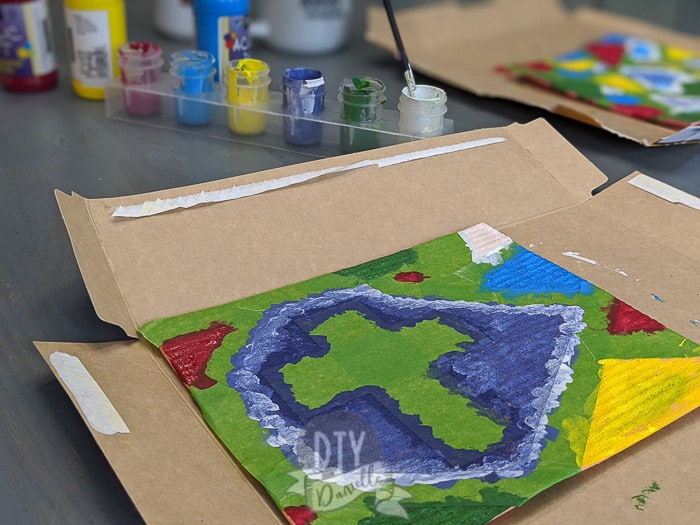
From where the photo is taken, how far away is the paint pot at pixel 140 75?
0.98 m

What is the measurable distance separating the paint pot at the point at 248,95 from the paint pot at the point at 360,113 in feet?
0.31

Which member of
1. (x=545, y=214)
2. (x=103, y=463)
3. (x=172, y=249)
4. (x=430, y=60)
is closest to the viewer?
(x=103, y=463)

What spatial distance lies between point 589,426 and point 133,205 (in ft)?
1.27

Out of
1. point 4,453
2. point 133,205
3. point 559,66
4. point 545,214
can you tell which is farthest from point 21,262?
point 559,66

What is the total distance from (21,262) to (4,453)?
250mm

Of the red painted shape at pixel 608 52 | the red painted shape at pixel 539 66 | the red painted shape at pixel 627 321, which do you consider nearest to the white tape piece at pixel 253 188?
the red painted shape at pixel 627 321

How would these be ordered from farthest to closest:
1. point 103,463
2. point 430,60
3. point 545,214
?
point 430,60 → point 545,214 → point 103,463

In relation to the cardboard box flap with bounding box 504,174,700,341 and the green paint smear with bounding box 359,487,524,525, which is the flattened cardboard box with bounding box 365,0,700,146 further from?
the green paint smear with bounding box 359,487,524,525

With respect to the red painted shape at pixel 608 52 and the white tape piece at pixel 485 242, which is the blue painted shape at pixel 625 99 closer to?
the red painted shape at pixel 608 52

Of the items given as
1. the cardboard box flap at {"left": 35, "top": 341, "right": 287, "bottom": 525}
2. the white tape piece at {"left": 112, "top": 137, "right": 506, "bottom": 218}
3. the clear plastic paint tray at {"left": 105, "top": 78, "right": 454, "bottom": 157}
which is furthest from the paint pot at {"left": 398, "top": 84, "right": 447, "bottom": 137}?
the cardboard box flap at {"left": 35, "top": 341, "right": 287, "bottom": 525}

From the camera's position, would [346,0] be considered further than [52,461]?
Yes

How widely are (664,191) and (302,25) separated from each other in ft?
2.03

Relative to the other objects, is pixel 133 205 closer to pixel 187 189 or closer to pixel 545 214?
pixel 187 189

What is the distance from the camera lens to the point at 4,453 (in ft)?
1.66
